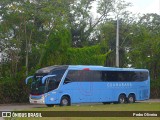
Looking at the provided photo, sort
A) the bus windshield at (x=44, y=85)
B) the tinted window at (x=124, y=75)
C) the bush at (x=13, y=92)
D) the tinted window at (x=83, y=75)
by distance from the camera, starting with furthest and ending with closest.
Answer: the bush at (x=13, y=92), the tinted window at (x=124, y=75), the tinted window at (x=83, y=75), the bus windshield at (x=44, y=85)

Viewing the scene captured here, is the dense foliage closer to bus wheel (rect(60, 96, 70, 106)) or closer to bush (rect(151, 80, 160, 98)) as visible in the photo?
bush (rect(151, 80, 160, 98))

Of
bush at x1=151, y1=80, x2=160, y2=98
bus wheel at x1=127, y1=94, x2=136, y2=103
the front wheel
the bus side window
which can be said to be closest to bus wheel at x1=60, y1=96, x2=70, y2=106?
the bus side window

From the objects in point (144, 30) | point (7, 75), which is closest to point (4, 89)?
point (7, 75)

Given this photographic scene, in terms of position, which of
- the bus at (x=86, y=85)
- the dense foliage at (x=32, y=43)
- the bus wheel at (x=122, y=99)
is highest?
the dense foliage at (x=32, y=43)

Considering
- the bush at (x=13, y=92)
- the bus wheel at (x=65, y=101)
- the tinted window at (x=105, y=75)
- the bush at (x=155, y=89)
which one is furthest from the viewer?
the bush at (x=155, y=89)

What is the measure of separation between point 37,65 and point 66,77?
6332 millimetres

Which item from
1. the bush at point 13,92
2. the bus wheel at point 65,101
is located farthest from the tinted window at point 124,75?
the bush at point 13,92

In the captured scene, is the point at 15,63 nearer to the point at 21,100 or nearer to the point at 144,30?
the point at 21,100

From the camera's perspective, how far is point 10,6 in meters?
27.6

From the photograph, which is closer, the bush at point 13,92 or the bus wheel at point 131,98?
the bus wheel at point 131,98

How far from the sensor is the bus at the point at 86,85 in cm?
2372

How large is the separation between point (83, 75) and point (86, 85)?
0.78 meters

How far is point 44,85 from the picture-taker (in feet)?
77.4

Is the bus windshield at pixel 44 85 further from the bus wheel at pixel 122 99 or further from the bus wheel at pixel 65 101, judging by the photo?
the bus wheel at pixel 122 99
